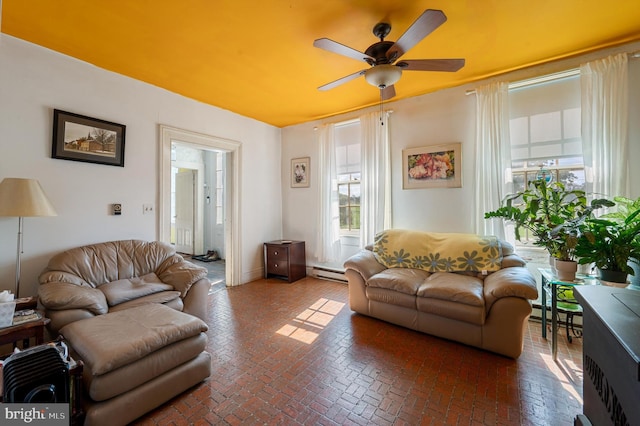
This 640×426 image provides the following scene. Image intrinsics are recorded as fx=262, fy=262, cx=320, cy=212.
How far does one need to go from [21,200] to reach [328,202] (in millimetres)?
3537

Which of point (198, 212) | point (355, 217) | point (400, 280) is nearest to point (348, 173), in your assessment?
point (355, 217)

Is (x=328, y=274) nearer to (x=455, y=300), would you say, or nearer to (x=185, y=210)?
(x=455, y=300)

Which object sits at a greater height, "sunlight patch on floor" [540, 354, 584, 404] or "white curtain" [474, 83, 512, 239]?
"white curtain" [474, 83, 512, 239]

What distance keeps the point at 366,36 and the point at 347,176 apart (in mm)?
2381

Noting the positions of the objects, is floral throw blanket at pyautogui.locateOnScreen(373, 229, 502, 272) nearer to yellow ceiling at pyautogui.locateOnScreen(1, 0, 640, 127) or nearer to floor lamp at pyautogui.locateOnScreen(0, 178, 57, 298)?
yellow ceiling at pyautogui.locateOnScreen(1, 0, 640, 127)

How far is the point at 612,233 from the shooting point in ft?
→ 6.89

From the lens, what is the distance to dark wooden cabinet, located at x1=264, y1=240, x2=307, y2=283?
4.47 meters

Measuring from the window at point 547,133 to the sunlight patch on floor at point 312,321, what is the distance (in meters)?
A: 2.52

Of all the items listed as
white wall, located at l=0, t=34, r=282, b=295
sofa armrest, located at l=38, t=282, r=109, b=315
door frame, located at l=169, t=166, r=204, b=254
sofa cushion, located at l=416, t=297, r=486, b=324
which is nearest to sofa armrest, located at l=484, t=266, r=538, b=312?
sofa cushion, located at l=416, t=297, r=486, b=324

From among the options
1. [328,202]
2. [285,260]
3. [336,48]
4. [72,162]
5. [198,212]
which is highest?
[336,48]

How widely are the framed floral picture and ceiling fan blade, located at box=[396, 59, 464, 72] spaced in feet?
4.93

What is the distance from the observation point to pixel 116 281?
259 centimetres

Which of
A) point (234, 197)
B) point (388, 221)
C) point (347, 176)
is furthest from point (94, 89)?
point (388, 221)

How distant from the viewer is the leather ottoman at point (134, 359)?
1459mm
